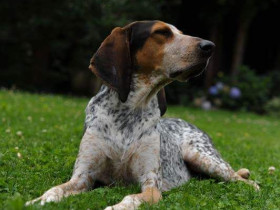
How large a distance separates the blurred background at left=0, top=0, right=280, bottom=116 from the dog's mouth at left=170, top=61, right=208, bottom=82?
11.9m

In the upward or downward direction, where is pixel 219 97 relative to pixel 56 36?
downward

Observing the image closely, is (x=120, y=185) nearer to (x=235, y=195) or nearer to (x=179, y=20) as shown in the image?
(x=235, y=195)

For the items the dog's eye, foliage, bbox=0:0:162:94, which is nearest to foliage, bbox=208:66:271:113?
foliage, bbox=0:0:162:94

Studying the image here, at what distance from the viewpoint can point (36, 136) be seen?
7.15 m

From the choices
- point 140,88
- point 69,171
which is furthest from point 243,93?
point 140,88

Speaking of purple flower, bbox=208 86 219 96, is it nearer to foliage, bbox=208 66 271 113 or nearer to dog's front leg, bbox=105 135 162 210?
foliage, bbox=208 66 271 113

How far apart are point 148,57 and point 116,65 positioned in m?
0.31

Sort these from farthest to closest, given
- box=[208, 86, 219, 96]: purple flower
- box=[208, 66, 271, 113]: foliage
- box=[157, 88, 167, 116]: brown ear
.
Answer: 1. box=[208, 86, 219, 96]: purple flower
2. box=[208, 66, 271, 113]: foliage
3. box=[157, 88, 167, 116]: brown ear

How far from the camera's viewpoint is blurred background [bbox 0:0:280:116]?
1753 centimetres

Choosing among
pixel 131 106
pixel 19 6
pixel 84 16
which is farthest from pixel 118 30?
pixel 19 6

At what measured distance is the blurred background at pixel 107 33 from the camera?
57.5 ft

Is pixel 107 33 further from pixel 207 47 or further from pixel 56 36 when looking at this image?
pixel 207 47

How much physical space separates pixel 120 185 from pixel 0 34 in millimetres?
15727

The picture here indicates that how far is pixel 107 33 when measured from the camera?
1719 cm
